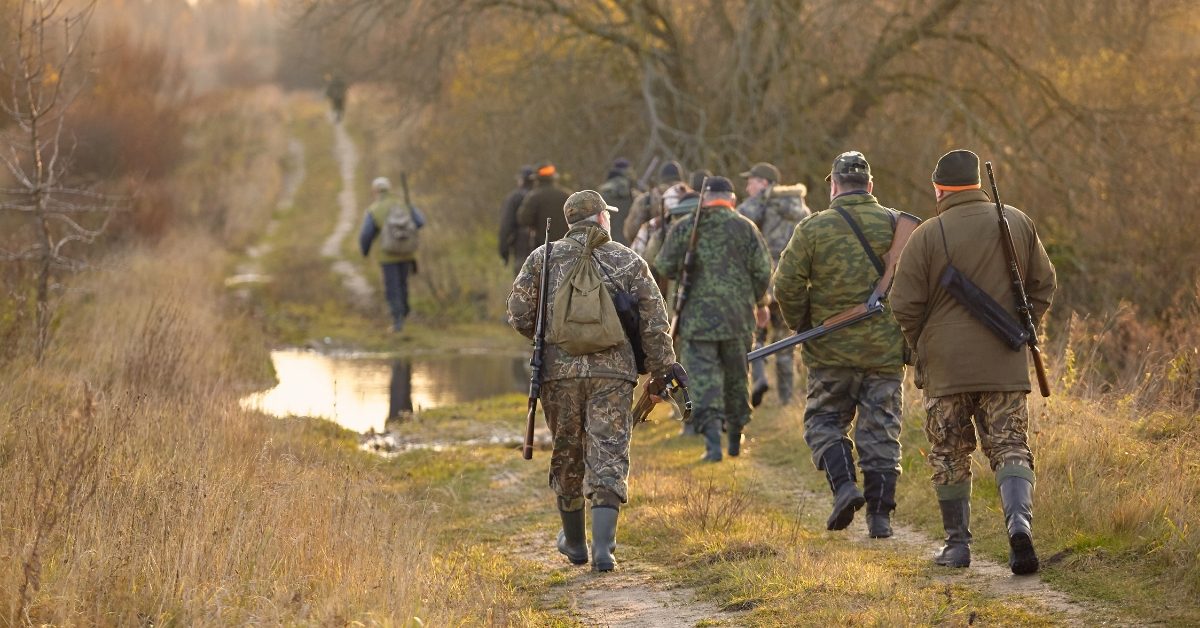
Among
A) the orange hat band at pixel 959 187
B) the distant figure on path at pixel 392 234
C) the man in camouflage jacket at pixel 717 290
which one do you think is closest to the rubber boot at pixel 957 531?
the orange hat band at pixel 959 187

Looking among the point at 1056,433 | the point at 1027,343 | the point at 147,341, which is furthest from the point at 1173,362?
the point at 147,341

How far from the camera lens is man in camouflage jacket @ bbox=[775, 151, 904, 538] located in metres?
7.76

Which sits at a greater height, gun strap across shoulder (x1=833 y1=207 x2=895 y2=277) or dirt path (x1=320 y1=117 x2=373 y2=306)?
dirt path (x1=320 y1=117 x2=373 y2=306)

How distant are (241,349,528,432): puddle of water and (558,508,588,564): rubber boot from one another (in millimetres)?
4272

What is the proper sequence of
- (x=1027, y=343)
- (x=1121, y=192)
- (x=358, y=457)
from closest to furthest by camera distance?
1. (x=1027, y=343)
2. (x=358, y=457)
3. (x=1121, y=192)

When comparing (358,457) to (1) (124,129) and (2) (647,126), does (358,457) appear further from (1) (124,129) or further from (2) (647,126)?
(1) (124,129)

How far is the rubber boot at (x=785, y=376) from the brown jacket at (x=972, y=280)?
588cm

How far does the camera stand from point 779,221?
38.5ft

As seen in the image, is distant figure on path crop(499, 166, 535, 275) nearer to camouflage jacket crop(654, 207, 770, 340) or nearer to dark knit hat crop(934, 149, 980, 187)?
camouflage jacket crop(654, 207, 770, 340)

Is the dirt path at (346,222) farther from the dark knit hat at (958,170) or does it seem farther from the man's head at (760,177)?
the dark knit hat at (958,170)

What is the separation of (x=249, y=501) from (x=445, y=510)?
2.37 meters

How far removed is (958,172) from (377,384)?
967cm

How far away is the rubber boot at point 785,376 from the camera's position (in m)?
12.6

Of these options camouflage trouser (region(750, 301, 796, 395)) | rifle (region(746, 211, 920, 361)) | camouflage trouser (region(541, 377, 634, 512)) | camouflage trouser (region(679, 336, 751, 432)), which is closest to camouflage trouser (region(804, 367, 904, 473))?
rifle (region(746, 211, 920, 361))
